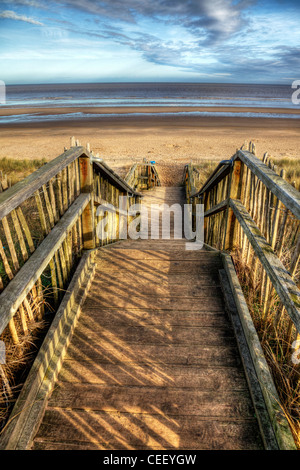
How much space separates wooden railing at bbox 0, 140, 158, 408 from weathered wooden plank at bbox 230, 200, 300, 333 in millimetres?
1579

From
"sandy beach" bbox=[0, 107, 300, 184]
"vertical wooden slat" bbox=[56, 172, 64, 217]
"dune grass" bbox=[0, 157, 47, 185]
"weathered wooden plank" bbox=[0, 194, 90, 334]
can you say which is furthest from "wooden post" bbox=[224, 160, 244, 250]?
"sandy beach" bbox=[0, 107, 300, 184]

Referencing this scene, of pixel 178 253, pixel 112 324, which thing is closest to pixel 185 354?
pixel 112 324

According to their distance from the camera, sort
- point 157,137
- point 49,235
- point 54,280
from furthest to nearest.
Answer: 1. point 157,137
2. point 54,280
3. point 49,235

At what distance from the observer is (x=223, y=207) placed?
412cm

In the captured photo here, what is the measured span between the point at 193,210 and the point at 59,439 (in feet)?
21.7

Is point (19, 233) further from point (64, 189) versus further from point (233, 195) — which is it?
point (233, 195)

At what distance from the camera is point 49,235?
2.65 meters

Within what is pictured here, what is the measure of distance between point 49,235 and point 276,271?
1.76 meters

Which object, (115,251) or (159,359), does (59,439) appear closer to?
(159,359)

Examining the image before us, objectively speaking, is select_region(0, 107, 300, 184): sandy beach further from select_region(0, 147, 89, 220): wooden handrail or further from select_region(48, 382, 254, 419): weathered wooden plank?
select_region(48, 382, 254, 419): weathered wooden plank

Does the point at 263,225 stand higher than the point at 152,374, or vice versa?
the point at 263,225

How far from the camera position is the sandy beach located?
17516 mm

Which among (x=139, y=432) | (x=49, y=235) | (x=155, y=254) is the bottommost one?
(x=139, y=432)

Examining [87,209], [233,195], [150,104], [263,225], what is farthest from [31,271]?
[150,104]
